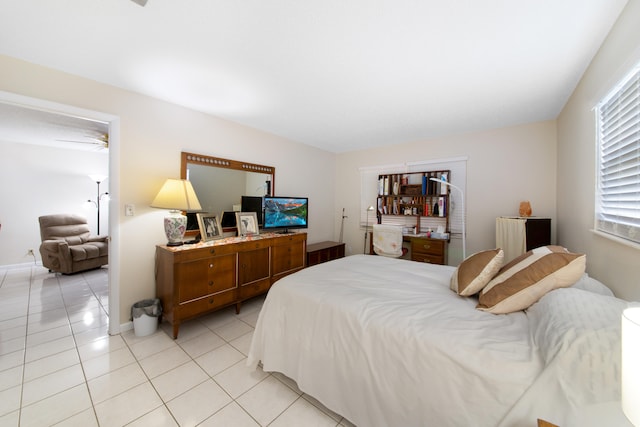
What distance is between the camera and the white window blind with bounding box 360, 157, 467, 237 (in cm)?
355

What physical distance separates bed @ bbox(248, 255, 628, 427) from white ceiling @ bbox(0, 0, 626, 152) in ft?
5.16

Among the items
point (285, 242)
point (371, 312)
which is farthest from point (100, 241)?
point (371, 312)

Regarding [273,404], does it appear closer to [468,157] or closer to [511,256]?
[511,256]

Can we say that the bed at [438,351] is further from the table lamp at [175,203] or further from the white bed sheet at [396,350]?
the table lamp at [175,203]

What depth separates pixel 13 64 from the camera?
72.1 inches

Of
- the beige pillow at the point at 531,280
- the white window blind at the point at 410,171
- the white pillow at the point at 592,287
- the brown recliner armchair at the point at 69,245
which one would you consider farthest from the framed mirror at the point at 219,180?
the white pillow at the point at 592,287

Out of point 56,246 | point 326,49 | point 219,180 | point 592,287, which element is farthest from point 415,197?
point 56,246

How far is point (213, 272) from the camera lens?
2.46m

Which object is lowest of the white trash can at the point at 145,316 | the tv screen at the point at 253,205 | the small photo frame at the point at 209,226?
the white trash can at the point at 145,316

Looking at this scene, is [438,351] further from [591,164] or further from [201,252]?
[201,252]

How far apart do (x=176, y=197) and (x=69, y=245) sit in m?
3.32

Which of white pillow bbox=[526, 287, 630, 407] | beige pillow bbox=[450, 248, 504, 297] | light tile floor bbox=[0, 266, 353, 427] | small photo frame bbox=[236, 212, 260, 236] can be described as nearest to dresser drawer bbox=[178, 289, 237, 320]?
light tile floor bbox=[0, 266, 353, 427]

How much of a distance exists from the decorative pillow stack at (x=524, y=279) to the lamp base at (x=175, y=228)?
2604 mm

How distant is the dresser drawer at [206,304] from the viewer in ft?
7.43
